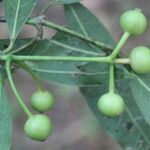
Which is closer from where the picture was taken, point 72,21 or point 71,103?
point 72,21

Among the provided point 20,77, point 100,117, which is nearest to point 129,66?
point 100,117

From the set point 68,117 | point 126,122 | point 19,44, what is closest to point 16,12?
point 19,44

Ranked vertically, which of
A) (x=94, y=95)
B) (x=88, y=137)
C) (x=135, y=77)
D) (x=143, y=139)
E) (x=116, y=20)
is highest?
(x=135, y=77)

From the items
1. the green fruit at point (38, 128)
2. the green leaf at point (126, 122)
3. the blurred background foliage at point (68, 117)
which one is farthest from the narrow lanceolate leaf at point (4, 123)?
the blurred background foliage at point (68, 117)

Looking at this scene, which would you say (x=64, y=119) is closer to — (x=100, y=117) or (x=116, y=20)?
(x=116, y=20)

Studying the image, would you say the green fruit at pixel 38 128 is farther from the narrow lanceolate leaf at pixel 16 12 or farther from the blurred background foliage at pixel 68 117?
the blurred background foliage at pixel 68 117

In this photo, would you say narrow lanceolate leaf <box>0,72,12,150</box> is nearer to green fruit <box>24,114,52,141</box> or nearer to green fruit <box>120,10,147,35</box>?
green fruit <box>24,114,52,141</box>
